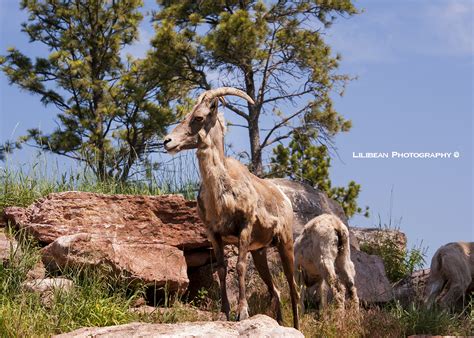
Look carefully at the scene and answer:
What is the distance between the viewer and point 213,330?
6.61m

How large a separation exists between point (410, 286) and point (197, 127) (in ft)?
27.2

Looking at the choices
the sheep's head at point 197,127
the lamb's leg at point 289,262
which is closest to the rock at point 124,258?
the lamb's leg at point 289,262

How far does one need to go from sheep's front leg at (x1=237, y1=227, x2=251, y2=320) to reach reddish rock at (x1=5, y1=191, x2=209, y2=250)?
3515mm

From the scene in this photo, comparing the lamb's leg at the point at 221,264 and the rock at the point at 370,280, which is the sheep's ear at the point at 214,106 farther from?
the rock at the point at 370,280

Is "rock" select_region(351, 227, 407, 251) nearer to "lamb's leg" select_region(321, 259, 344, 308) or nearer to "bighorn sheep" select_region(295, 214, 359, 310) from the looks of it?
"bighorn sheep" select_region(295, 214, 359, 310)

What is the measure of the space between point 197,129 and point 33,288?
3202mm

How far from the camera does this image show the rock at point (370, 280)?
43.6ft

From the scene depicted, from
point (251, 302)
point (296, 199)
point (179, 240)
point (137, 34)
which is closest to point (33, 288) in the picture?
point (179, 240)

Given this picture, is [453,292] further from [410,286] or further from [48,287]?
[48,287]

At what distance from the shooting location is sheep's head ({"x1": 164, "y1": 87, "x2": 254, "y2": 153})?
25.2 ft

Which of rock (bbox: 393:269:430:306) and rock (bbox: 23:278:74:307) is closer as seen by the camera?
rock (bbox: 23:278:74:307)

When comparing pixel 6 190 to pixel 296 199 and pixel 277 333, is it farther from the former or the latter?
pixel 277 333

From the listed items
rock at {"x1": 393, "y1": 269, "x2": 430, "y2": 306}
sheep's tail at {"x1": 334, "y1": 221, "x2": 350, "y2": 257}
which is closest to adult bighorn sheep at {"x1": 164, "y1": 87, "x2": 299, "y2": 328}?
sheep's tail at {"x1": 334, "y1": 221, "x2": 350, "y2": 257}

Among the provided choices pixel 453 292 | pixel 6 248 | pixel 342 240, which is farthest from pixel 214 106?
pixel 453 292
